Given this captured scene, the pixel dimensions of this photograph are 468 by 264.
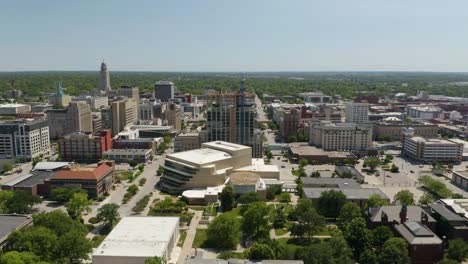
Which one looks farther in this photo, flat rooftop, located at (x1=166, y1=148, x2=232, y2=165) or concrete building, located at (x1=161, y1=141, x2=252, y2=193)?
flat rooftop, located at (x1=166, y1=148, x2=232, y2=165)

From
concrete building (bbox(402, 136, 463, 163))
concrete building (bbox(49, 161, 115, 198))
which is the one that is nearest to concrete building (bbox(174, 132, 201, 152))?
concrete building (bbox(49, 161, 115, 198))

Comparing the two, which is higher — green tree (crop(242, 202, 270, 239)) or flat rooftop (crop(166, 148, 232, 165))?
flat rooftop (crop(166, 148, 232, 165))

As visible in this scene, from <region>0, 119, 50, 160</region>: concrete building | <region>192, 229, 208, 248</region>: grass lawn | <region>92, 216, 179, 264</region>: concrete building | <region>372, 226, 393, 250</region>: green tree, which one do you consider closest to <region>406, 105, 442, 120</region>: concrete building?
<region>372, 226, 393, 250</region>: green tree

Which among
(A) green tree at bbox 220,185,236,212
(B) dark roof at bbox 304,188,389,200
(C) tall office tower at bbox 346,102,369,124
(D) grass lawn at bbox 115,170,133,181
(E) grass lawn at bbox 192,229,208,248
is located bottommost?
(E) grass lawn at bbox 192,229,208,248

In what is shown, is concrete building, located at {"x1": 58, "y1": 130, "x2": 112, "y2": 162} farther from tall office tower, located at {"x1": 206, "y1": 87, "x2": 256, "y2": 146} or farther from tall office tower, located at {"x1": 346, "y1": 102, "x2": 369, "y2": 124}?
tall office tower, located at {"x1": 346, "y1": 102, "x2": 369, "y2": 124}

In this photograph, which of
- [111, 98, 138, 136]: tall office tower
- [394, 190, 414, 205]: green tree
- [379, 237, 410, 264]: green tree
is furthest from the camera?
[111, 98, 138, 136]: tall office tower

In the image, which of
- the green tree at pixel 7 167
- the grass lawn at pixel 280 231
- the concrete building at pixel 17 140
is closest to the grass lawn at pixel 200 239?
the grass lawn at pixel 280 231

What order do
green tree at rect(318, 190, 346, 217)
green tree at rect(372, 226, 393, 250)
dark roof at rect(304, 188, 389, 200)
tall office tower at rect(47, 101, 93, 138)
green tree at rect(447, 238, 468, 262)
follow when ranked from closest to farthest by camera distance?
green tree at rect(447, 238, 468, 262), green tree at rect(372, 226, 393, 250), green tree at rect(318, 190, 346, 217), dark roof at rect(304, 188, 389, 200), tall office tower at rect(47, 101, 93, 138)

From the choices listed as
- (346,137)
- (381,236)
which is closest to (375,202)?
(381,236)
